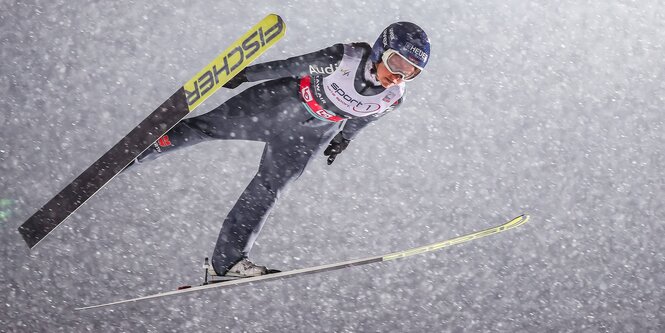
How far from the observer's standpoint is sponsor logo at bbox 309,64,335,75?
3.60 metres

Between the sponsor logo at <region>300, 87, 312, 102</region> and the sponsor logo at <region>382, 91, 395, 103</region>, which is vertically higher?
the sponsor logo at <region>300, 87, 312, 102</region>

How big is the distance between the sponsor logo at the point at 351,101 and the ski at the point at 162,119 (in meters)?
0.40

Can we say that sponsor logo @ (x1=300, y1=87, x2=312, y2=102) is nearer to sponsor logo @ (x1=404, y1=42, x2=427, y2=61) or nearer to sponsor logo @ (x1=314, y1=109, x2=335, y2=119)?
sponsor logo @ (x1=314, y1=109, x2=335, y2=119)

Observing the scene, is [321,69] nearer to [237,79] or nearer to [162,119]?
[237,79]

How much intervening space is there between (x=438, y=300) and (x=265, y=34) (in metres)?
3.63

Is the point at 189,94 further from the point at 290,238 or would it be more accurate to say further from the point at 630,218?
the point at 630,218

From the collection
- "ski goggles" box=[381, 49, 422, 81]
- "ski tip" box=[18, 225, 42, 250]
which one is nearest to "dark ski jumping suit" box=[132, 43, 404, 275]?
"ski goggles" box=[381, 49, 422, 81]

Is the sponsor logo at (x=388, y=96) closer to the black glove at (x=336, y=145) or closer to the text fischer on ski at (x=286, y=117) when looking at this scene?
the text fischer on ski at (x=286, y=117)

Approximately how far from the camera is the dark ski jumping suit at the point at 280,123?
3693 mm

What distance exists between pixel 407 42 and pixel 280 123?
69 centimetres

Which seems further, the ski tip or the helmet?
the ski tip

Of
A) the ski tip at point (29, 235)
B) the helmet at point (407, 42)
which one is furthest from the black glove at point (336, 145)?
the ski tip at point (29, 235)

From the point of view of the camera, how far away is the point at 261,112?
3.90m

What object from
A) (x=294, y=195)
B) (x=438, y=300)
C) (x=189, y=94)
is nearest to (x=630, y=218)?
(x=438, y=300)
